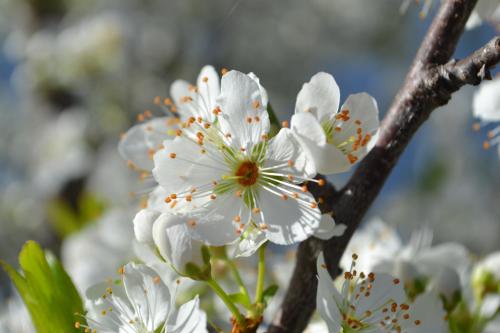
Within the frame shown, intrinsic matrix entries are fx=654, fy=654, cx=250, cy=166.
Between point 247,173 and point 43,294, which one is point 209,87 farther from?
point 43,294

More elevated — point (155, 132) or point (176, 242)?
point (155, 132)

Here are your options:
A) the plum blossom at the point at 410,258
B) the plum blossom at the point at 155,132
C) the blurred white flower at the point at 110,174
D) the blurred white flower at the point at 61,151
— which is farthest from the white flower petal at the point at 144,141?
the blurred white flower at the point at 61,151

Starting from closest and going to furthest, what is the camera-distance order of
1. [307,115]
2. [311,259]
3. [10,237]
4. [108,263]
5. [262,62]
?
[307,115] → [311,259] → [108,263] → [10,237] → [262,62]

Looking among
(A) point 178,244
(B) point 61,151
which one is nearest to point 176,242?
(A) point 178,244

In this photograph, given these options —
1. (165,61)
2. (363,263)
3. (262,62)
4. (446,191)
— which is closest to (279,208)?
(363,263)

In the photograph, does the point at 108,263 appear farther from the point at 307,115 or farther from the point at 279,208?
the point at 307,115

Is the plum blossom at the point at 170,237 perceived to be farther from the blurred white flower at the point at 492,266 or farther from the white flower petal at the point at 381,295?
the blurred white flower at the point at 492,266
